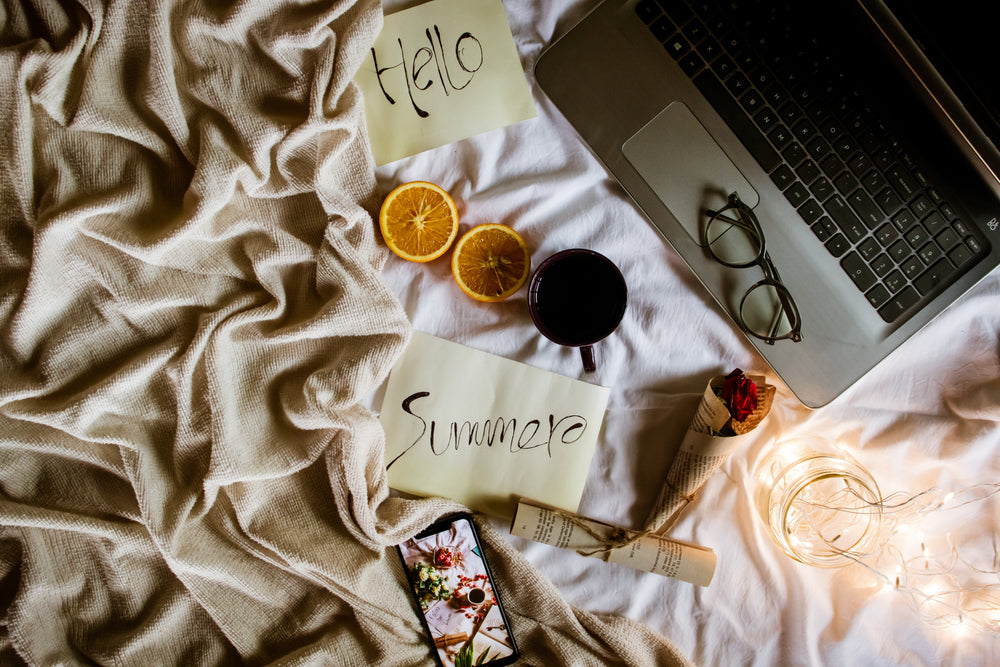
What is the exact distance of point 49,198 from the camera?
0.75 metres

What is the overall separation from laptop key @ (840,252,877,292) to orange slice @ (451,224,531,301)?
0.39 meters

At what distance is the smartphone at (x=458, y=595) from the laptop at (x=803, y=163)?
1.49 ft

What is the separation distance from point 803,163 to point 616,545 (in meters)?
0.52

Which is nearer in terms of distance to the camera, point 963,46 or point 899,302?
point 963,46

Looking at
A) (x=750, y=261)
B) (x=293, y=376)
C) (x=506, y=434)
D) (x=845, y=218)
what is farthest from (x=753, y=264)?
(x=293, y=376)

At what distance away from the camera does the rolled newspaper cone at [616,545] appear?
0.81m

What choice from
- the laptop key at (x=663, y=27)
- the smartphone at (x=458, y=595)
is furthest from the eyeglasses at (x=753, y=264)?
the smartphone at (x=458, y=595)

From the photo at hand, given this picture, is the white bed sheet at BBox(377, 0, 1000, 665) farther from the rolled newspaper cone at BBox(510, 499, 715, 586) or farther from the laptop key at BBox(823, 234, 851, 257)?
the laptop key at BBox(823, 234, 851, 257)

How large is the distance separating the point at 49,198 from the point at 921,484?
45.1 inches

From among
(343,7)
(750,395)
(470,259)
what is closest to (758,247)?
(750,395)

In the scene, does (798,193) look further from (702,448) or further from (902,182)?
(702,448)

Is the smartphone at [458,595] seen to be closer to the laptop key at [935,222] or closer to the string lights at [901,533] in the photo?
the string lights at [901,533]

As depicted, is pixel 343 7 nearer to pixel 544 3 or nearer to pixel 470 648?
pixel 544 3

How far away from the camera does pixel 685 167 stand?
2.59 feet
